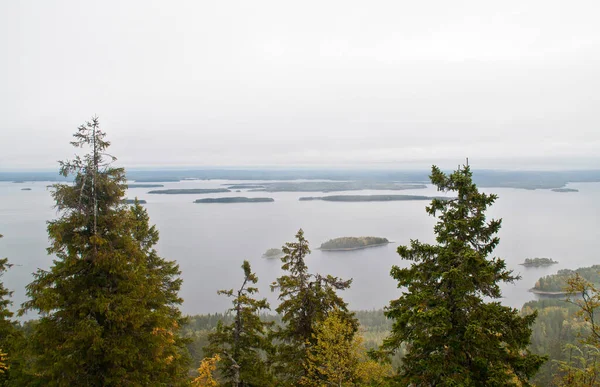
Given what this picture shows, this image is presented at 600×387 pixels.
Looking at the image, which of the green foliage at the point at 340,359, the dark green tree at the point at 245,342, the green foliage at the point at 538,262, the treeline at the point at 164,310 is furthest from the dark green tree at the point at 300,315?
the green foliage at the point at 538,262

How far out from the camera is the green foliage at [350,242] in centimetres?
9719

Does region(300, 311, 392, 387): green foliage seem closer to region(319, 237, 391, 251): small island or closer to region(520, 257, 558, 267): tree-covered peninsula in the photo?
region(319, 237, 391, 251): small island

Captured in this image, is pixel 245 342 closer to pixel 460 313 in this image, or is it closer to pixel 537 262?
pixel 460 313

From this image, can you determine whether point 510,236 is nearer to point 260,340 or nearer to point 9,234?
point 260,340

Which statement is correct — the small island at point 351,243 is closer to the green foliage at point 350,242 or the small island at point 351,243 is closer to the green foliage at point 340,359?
the green foliage at point 350,242

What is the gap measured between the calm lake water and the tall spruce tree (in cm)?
5295

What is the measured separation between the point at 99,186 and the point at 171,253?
86.9m

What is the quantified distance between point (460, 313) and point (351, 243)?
307 feet

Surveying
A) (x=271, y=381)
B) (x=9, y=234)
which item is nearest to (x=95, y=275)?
(x=271, y=381)

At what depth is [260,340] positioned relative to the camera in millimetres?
11883

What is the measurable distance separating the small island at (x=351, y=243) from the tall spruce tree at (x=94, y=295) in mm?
87549

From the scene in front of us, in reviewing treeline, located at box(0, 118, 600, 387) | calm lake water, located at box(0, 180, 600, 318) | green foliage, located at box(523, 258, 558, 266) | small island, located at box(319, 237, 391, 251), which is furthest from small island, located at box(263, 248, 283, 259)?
treeline, located at box(0, 118, 600, 387)

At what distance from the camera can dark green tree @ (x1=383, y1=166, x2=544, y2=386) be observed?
664 centimetres

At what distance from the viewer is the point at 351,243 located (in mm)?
99250
